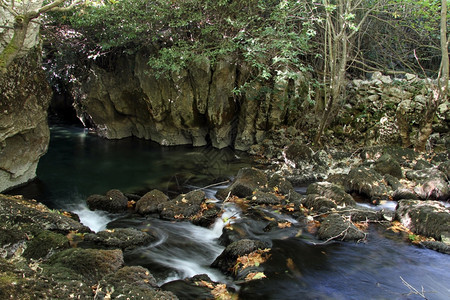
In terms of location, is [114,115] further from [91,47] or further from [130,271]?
[130,271]

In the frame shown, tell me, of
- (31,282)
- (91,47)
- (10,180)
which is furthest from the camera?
(91,47)

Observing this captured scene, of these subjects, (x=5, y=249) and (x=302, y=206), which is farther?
(x=302, y=206)

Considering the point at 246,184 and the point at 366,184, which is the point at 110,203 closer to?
the point at 246,184

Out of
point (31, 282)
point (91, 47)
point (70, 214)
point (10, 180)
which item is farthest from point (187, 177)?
point (91, 47)

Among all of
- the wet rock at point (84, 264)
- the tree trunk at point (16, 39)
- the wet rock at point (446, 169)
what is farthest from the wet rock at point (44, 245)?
the wet rock at point (446, 169)

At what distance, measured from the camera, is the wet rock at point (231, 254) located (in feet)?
18.0

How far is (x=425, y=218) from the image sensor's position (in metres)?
6.73

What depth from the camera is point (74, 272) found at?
3.86 m

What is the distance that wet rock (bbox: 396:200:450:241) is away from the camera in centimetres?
644

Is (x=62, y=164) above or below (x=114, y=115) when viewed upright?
below

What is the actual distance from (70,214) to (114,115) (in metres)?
11.6

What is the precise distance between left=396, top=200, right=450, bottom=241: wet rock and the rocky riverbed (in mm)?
20

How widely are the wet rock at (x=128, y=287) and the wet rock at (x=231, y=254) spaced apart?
1512 mm

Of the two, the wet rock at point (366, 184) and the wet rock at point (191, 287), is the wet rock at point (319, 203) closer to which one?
the wet rock at point (366, 184)
